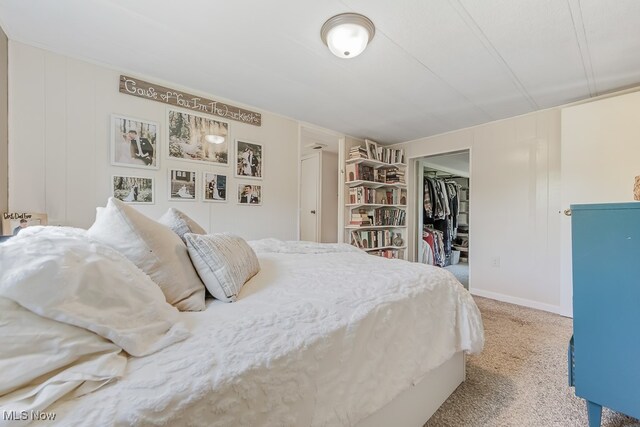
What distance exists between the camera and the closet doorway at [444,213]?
454 cm

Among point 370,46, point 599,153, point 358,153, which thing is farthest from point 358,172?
point 599,153

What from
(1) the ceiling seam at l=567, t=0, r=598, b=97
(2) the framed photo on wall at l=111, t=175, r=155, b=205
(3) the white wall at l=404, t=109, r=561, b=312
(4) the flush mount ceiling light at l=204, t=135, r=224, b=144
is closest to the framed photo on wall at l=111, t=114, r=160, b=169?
(2) the framed photo on wall at l=111, t=175, r=155, b=205

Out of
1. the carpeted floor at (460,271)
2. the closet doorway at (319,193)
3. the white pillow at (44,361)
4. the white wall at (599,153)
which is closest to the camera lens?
the white pillow at (44,361)

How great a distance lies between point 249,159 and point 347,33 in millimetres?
1660

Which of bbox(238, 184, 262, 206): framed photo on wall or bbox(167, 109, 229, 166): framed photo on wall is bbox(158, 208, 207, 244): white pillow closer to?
bbox(167, 109, 229, 166): framed photo on wall

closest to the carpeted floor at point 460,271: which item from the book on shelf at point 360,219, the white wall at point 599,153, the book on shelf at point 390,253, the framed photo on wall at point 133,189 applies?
the book on shelf at point 390,253

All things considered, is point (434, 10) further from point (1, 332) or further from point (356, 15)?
point (1, 332)

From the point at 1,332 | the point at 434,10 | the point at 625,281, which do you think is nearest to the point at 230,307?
the point at 1,332

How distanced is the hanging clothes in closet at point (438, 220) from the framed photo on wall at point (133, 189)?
407cm

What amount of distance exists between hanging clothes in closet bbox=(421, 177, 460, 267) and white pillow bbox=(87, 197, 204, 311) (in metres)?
4.32

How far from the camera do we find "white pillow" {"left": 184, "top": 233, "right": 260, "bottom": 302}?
3.50ft

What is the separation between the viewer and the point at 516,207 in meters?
3.13

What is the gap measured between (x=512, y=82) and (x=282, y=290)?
8.54 ft

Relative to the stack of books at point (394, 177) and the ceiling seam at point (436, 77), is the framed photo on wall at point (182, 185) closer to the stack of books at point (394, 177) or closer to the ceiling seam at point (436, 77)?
the ceiling seam at point (436, 77)
